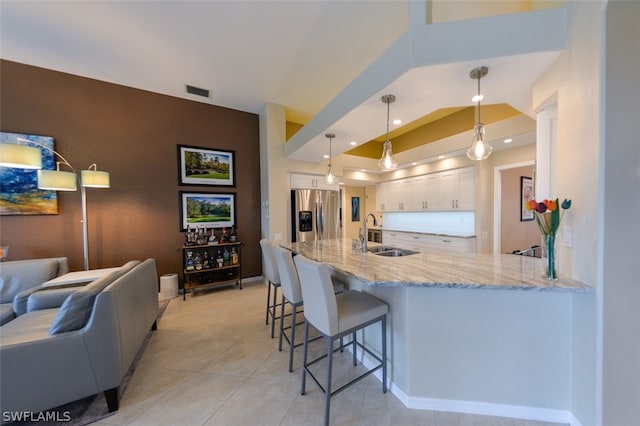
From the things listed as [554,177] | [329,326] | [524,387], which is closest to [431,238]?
[554,177]

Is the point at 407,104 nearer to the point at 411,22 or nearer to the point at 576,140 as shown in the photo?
the point at 411,22

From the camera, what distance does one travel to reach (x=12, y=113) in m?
A: 2.93

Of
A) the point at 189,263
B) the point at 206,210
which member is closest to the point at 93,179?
the point at 206,210

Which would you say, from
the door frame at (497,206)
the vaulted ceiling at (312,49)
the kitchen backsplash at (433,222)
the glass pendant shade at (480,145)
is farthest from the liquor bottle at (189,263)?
the door frame at (497,206)

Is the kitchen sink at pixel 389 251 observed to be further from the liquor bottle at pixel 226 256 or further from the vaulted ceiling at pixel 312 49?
the liquor bottle at pixel 226 256

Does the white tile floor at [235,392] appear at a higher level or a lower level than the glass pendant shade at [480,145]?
lower

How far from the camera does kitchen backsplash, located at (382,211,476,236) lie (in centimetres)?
431

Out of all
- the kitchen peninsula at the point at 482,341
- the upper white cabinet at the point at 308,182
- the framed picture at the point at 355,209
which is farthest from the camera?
the framed picture at the point at 355,209

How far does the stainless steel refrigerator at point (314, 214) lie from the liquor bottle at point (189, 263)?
1760 mm

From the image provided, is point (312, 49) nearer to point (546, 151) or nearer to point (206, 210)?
point (546, 151)

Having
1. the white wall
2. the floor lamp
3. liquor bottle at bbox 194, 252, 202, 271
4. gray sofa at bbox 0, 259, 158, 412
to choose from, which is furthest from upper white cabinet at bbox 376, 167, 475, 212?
the floor lamp

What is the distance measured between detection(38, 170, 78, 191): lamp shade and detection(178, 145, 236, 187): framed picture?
4.45ft

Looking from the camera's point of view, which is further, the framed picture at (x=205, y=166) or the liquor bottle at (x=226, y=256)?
the liquor bottle at (x=226, y=256)

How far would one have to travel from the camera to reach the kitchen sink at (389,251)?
8.20ft
